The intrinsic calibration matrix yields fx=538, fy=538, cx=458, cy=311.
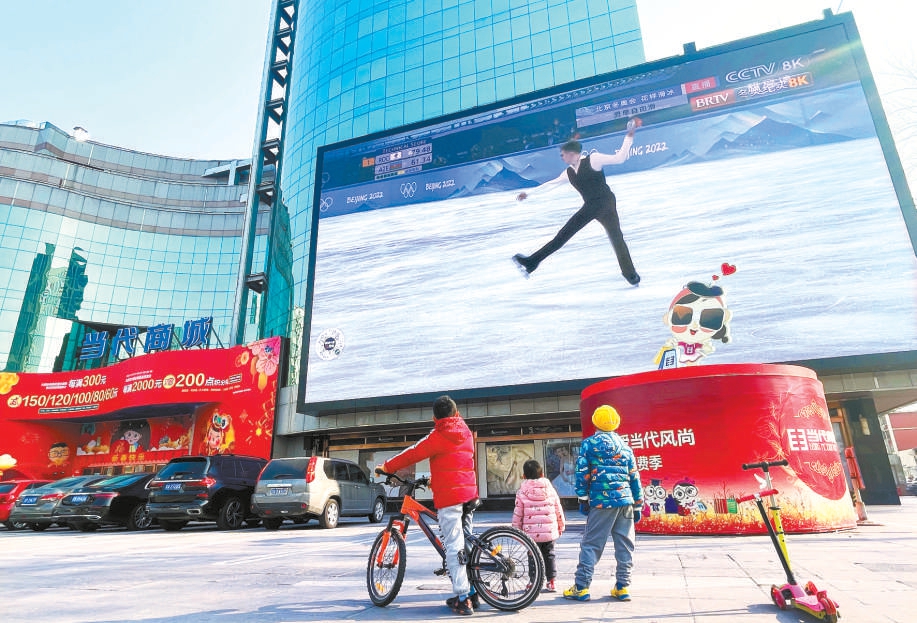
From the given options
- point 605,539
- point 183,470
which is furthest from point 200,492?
point 605,539

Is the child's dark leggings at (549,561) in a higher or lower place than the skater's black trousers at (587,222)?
lower

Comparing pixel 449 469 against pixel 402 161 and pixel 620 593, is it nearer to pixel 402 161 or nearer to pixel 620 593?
pixel 620 593

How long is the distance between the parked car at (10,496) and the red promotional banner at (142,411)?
22.4ft

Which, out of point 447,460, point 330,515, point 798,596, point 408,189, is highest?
point 408,189

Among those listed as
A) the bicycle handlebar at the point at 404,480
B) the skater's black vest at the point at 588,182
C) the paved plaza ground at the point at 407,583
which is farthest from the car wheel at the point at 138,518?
the skater's black vest at the point at 588,182

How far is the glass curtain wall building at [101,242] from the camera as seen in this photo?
48.7 m

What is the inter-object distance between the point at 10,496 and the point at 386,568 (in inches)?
701

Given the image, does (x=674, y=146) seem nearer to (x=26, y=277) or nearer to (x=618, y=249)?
(x=618, y=249)

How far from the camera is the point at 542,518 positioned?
4.90 meters

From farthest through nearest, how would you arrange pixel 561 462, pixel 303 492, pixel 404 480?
pixel 561 462 → pixel 303 492 → pixel 404 480

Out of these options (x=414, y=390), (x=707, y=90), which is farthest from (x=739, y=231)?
(x=414, y=390)

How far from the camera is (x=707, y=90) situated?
20.0 m

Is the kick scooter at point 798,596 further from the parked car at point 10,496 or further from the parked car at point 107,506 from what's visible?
the parked car at point 10,496

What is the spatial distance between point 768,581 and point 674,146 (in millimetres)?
17881
